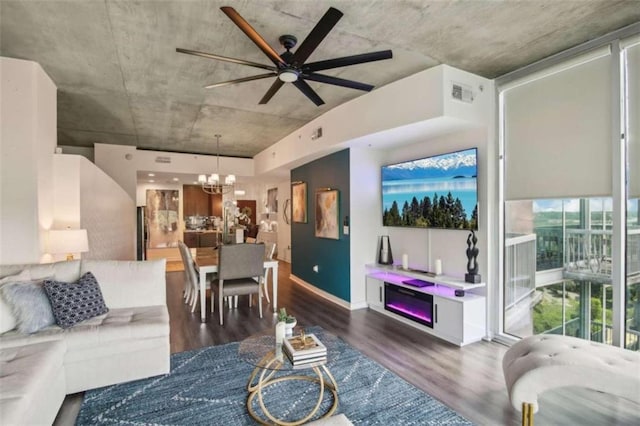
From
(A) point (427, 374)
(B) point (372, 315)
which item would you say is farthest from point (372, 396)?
(B) point (372, 315)

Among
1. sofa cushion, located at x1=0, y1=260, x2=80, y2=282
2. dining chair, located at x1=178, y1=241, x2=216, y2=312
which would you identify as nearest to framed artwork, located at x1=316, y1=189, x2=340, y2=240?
dining chair, located at x1=178, y1=241, x2=216, y2=312

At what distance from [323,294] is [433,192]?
265 cm

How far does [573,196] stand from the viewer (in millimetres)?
3141

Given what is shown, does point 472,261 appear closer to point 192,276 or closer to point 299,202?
point 299,202

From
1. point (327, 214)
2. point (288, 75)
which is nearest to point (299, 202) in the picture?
point (327, 214)

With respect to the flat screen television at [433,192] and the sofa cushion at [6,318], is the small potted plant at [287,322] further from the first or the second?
the flat screen television at [433,192]

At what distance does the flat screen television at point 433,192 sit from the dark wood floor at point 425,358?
1415mm

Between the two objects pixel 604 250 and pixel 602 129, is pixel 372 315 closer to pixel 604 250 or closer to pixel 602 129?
pixel 604 250

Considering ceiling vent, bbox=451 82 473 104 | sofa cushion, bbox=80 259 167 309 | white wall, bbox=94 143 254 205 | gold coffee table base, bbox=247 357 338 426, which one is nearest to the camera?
gold coffee table base, bbox=247 357 338 426

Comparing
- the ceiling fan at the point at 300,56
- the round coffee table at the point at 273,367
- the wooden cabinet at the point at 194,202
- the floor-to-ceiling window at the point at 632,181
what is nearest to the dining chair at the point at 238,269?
the round coffee table at the point at 273,367

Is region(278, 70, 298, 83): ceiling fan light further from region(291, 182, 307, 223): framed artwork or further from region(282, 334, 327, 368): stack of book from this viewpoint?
region(291, 182, 307, 223): framed artwork

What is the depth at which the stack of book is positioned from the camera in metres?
2.23

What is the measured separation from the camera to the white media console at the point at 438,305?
3.59 m

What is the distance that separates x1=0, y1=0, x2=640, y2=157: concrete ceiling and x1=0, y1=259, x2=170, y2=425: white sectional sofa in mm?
2123
